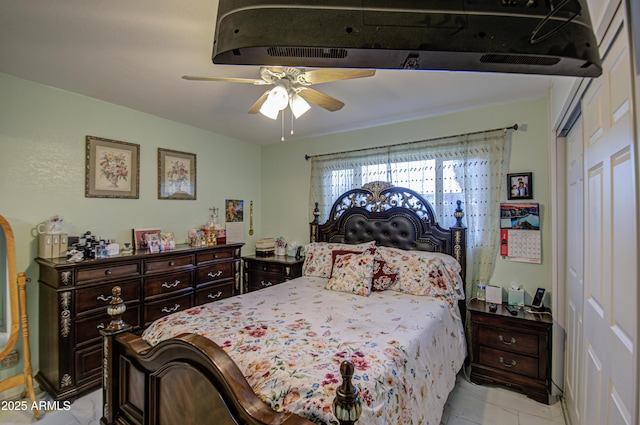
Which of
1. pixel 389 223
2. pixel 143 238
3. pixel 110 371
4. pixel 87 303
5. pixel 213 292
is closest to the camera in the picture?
pixel 110 371

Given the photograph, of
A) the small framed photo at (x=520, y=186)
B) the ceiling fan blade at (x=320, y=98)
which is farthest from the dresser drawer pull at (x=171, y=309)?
the small framed photo at (x=520, y=186)

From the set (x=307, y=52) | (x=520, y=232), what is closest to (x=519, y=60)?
(x=307, y=52)

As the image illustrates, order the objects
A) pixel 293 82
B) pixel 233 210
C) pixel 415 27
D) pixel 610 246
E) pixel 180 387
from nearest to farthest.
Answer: pixel 415 27 → pixel 610 246 → pixel 180 387 → pixel 293 82 → pixel 233 210

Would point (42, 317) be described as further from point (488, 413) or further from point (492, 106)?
point (492, 106)

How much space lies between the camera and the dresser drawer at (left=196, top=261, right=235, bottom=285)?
3.13 meters

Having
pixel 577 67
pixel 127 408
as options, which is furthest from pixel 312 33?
pixel 127 408

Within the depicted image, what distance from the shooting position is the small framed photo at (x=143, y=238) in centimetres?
298

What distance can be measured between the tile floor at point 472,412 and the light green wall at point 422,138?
0.92 meters

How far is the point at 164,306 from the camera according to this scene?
9.19ft

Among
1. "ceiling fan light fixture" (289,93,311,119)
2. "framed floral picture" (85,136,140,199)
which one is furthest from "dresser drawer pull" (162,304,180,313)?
"ceiling fan light fixture" (289,93,311,119)

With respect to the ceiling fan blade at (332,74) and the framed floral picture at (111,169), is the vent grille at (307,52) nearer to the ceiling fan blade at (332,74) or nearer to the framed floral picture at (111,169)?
the ceiling fan blade at (332,74)

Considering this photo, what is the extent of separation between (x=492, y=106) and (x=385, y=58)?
268 centimetres

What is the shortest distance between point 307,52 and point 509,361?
2807 mm

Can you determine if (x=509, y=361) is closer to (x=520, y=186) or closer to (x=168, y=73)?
(x=520, y=186)
